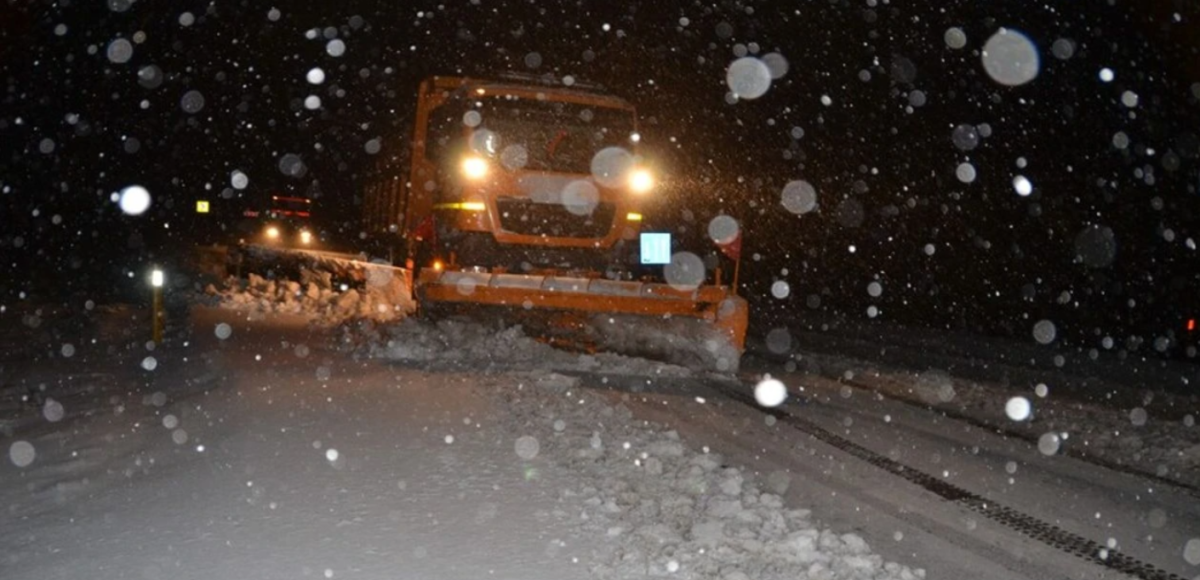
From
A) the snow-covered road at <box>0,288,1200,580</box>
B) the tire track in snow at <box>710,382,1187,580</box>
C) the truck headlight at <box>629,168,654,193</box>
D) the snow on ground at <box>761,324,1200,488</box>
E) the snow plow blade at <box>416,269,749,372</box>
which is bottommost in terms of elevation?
the snow on ground at <box>761,324,1200,488</box>

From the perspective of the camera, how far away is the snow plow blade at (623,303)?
1220 cm

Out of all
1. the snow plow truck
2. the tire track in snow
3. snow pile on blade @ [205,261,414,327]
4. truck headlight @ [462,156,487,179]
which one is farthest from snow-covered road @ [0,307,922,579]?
snow pile on blade @ [205,261,414,327]

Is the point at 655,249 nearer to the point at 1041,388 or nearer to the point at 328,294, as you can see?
the point at 1041,388

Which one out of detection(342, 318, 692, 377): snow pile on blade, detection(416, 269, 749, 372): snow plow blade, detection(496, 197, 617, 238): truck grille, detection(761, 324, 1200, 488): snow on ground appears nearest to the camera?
detection(761, 324, 1200, 488): snow on ground

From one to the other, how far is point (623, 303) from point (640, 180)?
2.20 meters

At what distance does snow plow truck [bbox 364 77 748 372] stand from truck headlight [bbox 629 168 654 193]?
16 millimetres

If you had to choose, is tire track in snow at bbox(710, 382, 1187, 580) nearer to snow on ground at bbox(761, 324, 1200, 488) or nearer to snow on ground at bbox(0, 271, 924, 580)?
snow on ground at bbox(0, 271, 924, 580)

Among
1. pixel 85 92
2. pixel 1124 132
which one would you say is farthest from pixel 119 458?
pixel 85 92

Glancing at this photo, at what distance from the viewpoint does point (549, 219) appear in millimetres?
13305

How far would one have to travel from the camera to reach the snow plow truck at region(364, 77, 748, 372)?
12.3 m

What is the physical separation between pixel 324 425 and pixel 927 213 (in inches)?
796

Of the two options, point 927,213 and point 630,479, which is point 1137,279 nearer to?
point 927,213

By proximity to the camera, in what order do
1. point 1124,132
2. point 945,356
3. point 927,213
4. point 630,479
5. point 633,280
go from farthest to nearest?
point 927,213
point 1124,132
point 945,356
point 633,280
point 630,479

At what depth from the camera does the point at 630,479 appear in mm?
6422
